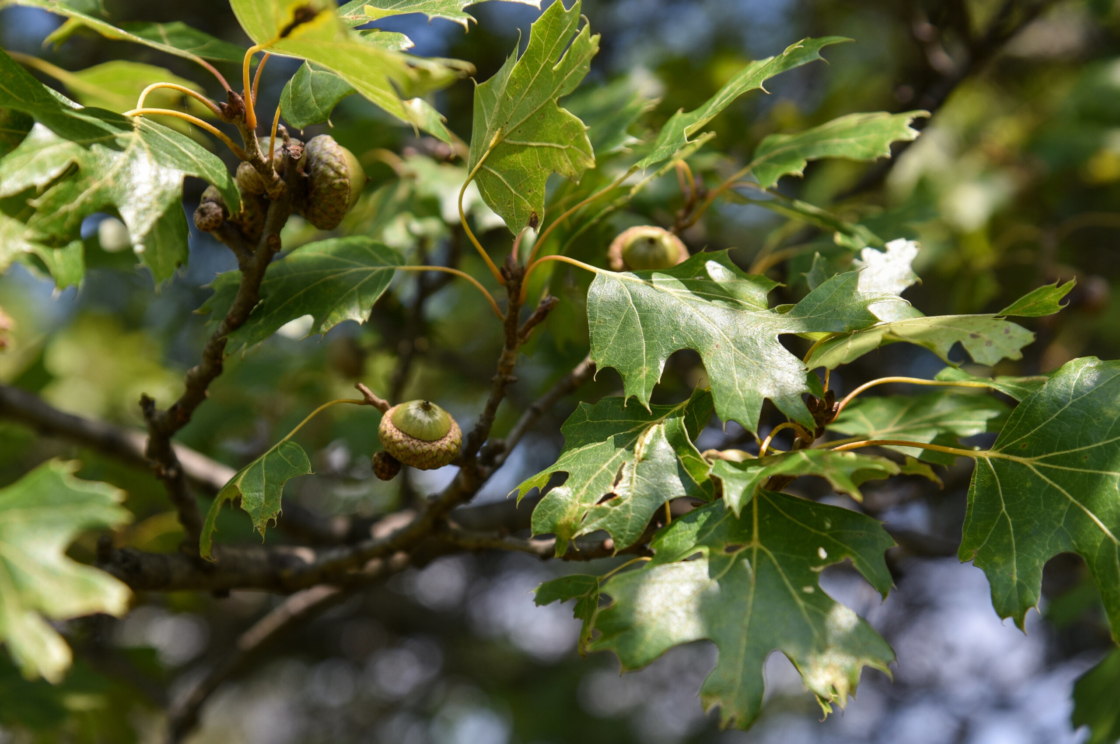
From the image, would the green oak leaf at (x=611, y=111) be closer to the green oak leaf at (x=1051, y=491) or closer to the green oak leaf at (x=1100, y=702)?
the green oak leaf at (x=1051, y=491)

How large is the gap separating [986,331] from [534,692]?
11.0ft

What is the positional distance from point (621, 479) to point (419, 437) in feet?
1.22

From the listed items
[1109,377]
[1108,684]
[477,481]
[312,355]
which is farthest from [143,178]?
[1108,684]

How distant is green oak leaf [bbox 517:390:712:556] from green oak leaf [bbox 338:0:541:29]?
0.66 m

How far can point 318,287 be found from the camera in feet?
4.48

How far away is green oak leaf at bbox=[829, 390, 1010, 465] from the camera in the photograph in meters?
1.40

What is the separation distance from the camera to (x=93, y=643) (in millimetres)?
2439

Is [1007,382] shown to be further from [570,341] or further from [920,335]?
[570,341]

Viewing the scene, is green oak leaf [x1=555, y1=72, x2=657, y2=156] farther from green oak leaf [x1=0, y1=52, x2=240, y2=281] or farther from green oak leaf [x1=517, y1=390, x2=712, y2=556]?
green oak leaf [x1=0, y1=52, x2=240, y2=281]

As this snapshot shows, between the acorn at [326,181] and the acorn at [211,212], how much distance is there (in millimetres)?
120

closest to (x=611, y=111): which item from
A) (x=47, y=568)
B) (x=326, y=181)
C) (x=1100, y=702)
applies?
(x=326, y=181)

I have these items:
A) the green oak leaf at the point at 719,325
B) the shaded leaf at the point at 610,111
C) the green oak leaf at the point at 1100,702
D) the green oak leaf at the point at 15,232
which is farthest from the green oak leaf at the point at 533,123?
the green oak leaf at the point at 1100,702

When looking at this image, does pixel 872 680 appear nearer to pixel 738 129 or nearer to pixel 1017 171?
pixel 1017 171

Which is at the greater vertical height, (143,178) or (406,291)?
(143,178)
